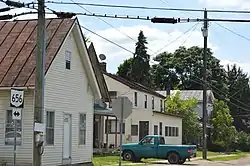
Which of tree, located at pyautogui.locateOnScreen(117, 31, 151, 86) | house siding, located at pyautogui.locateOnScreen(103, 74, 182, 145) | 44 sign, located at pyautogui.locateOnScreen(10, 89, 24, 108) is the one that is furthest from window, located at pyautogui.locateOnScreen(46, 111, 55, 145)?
tree, located at pyautogui.locateOnScreen(117, 31, 151, 86)

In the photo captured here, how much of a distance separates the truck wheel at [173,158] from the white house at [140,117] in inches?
488

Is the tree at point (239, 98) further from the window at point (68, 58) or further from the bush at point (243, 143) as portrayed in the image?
the window at point (68, 58)

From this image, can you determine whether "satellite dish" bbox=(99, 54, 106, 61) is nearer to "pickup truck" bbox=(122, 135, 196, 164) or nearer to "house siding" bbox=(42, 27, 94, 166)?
"pickup truck" bbox=(122, 135, 196, 164)

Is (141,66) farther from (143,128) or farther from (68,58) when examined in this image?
(68,58)

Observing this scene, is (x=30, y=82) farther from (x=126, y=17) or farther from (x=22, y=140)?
(x=126, y=17)

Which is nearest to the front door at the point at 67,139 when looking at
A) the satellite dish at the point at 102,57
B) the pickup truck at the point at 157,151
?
the pickup truck at the point at 157,151

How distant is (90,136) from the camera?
32625mm

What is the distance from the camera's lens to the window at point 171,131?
203 ft

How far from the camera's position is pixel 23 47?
92.2 feet

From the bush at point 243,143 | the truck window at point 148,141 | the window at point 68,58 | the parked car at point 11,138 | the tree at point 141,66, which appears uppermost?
the tree at point 141,66

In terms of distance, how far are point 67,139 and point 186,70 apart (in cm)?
7334

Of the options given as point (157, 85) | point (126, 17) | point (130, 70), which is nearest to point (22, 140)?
point (126, 17)

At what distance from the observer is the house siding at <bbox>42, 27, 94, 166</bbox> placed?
91.4ft

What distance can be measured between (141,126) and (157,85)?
44038 millimetres
